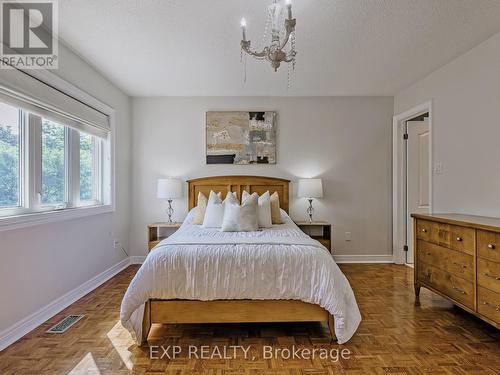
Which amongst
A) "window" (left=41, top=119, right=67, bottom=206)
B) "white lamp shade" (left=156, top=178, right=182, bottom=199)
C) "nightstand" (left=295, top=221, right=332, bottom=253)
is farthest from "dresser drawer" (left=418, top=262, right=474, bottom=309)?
"window" (left=41, top=119, right=67, bottom=206)

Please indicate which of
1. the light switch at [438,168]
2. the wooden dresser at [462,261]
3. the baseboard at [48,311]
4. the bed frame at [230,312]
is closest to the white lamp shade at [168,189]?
the baseboard at [48,311]

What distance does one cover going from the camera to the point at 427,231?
2.94 meters

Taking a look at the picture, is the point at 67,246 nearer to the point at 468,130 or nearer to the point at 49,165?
the point at 49,165

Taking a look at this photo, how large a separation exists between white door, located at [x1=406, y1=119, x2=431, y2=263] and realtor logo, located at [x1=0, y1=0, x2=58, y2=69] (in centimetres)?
436

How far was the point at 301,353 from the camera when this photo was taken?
2141 millimetres

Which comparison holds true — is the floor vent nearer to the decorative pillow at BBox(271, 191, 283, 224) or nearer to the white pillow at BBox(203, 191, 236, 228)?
the white pillow at BBox(203, 191, 236, 228)

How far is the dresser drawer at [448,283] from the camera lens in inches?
94.4

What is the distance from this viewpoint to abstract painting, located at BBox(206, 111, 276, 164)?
4535 mm

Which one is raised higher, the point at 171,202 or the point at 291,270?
the point at 171,202

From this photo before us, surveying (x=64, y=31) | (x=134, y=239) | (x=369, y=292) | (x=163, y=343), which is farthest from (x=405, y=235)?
(x=64, y=31)

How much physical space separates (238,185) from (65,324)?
8.55 feet

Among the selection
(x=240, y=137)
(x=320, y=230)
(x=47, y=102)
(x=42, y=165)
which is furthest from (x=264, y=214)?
(x=47, y=102)

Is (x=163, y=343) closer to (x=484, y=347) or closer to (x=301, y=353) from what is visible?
(x=301, y=353)

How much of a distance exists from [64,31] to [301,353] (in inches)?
127
